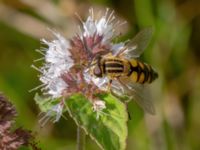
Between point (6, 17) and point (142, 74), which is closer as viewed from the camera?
point (142, 74)

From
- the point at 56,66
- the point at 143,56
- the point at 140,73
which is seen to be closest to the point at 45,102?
the point at 56,66

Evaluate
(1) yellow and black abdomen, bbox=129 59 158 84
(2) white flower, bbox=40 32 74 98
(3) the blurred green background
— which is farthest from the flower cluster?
(3) the blurred green background

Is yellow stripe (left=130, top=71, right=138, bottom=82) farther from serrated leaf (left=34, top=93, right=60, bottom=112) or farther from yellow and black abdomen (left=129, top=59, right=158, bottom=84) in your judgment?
serrated leaf (left=34, top=93, right=60, bottom=112)

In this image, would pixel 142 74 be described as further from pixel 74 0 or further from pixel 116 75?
pixel 74 0

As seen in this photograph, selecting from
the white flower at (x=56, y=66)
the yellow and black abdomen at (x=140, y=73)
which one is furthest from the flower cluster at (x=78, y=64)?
the yellow and black abdomen at (x=140, y=73)

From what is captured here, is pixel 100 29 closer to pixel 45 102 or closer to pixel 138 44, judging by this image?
pixel 138 44

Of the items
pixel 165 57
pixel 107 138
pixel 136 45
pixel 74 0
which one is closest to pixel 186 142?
pixel 165 57
